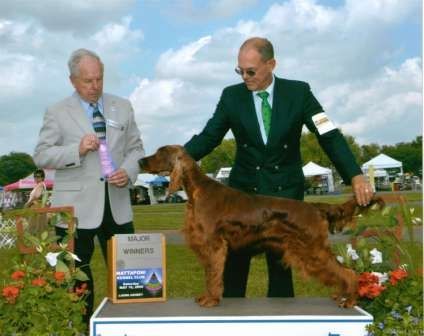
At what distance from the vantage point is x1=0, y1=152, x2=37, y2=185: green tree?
216 feet

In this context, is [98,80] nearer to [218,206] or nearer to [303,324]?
[218,206]

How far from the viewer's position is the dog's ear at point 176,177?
322 centimetres

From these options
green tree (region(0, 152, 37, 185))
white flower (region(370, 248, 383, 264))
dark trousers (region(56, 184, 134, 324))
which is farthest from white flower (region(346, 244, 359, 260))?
green tree (region(0, 152, 37, 185))

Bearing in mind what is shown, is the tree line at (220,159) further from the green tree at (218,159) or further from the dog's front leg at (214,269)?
the dog's front leg at (214,269)

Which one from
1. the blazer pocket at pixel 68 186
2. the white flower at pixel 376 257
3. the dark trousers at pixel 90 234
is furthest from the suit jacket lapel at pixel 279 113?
the blazer pocket at pixel 68 186

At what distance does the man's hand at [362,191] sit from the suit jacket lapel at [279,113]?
523mm

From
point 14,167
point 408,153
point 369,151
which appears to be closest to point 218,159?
point 14,167

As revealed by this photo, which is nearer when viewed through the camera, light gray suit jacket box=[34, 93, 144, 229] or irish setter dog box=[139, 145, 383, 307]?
irish setter dog box=[139, 145, 383, 307]

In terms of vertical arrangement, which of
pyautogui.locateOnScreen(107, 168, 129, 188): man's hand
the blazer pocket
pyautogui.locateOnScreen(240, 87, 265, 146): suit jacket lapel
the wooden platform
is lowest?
the wooden platform

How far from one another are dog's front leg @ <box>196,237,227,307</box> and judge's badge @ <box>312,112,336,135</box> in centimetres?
91

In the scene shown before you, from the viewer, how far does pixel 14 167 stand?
6669 cm

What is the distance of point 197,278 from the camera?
746 cm

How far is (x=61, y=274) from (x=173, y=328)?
2.32 feet

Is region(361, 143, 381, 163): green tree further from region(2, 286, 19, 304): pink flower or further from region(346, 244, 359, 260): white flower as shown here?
region(2, 286, 19, 304): pink flower
